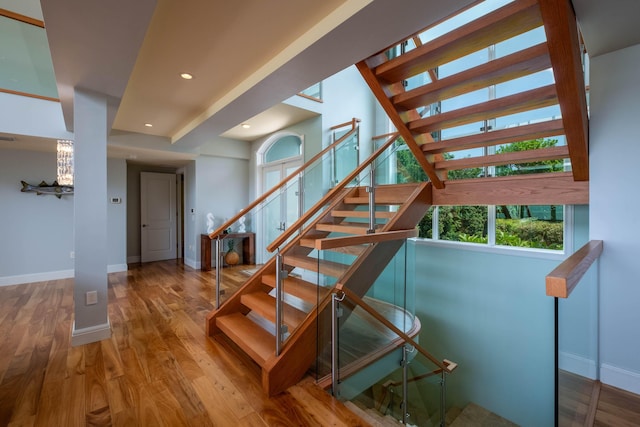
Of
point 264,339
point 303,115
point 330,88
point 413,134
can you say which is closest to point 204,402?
point 264,339

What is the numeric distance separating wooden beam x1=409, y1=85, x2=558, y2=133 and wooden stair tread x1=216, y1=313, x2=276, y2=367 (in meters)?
2.37

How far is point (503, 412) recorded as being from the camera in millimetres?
3713

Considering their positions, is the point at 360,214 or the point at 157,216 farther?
the point at 157,216

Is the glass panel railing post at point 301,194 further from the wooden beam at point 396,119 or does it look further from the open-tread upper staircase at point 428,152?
the wooden beam at point 396,119

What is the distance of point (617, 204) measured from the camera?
2.27 m

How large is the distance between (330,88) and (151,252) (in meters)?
5.54

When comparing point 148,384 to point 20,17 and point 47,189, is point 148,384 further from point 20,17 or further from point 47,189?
point 47,189

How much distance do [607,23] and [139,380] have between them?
13.6 ft

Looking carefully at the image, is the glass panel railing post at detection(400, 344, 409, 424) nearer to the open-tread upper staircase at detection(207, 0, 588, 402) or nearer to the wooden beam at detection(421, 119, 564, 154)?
the open-tread upper staircase at detection(207, 0, 588, 402)

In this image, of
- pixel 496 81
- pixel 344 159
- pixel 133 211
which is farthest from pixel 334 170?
pixel 133 211

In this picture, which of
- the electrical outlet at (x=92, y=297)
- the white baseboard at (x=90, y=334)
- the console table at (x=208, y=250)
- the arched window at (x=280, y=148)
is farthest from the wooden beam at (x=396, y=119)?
the console table at (x=208, y=250)

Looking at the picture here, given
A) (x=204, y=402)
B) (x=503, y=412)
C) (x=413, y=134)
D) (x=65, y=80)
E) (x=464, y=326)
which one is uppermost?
(x=65, y=80)

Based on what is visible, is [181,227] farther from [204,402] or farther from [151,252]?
[204,402]

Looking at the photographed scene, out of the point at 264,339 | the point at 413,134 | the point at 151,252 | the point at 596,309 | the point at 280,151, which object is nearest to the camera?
the point at 596,309
